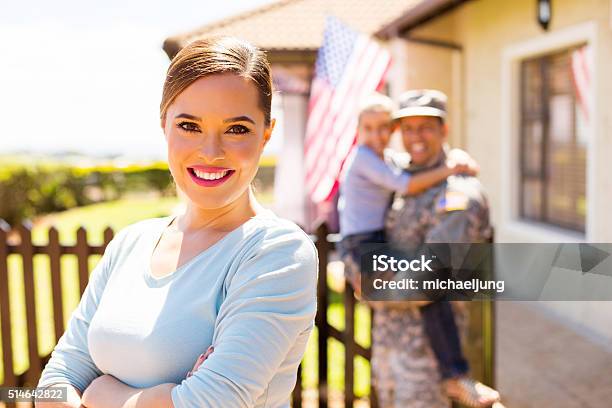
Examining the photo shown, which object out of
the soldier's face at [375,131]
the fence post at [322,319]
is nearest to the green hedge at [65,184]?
the fence post at [322,319]

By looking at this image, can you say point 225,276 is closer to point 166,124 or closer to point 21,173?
Answer: point 166,124

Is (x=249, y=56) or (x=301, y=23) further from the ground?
(x=301, y=23)

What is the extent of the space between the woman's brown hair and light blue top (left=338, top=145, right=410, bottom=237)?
182 cm

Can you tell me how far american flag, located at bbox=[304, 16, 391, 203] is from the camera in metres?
5.49

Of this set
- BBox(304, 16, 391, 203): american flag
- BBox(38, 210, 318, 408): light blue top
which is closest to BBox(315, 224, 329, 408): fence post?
BBox(304, 16, 391, 203): american flag

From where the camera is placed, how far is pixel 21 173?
51.6 feet

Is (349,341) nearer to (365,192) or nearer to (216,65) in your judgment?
(365,192)

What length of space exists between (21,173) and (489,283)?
14751 mm

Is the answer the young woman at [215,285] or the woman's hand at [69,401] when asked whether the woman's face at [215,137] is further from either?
the woman's hand at [69,401]

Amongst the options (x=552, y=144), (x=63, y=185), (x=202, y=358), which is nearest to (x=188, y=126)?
(x=202, y=358)

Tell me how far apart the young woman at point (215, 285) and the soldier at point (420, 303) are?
1.53 meters

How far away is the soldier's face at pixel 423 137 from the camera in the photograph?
297 cm

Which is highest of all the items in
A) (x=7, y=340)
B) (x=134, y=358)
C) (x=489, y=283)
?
(x=134, y=358)

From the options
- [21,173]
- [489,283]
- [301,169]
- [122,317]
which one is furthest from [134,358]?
[21,173]
